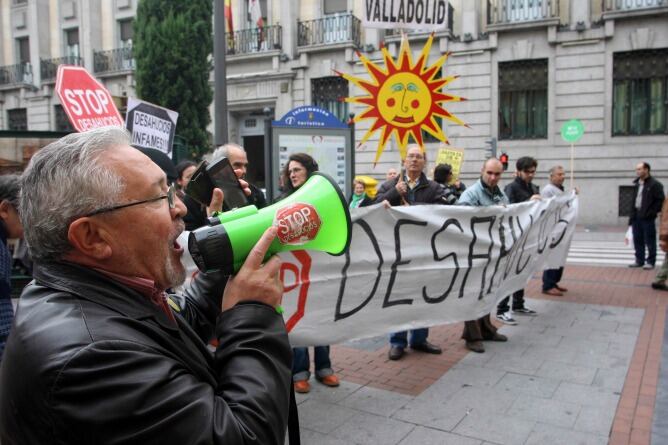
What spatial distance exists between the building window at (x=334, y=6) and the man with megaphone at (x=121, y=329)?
2216 centimetres

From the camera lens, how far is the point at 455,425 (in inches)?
143

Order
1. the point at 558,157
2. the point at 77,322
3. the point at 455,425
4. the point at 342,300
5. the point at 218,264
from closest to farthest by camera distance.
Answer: the point at 77,322 < the point at 218,264 < the point at 455,425 < the point at 342,300 < the point at 558,157

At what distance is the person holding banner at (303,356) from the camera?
13.8ft

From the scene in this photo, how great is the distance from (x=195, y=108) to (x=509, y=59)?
11.4 metres

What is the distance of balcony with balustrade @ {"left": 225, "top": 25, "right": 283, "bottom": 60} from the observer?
22266 millimetres

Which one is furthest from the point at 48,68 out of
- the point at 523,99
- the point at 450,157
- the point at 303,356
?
the point at 303,356

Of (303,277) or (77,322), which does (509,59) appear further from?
(77,322)

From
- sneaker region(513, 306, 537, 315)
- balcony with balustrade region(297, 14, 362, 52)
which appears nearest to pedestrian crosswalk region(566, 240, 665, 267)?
sneaker region(513, 306, 537, 315)

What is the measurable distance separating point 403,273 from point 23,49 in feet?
105

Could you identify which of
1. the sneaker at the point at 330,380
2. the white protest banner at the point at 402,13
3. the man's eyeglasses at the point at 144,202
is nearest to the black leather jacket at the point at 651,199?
the white protest banner at the point at 402,13

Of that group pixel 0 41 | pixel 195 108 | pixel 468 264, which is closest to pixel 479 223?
pixel 468 264

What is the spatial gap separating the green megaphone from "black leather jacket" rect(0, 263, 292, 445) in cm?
14

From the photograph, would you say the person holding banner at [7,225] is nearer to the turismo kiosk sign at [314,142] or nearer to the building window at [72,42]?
the turismo kiosk sign at [314,142]

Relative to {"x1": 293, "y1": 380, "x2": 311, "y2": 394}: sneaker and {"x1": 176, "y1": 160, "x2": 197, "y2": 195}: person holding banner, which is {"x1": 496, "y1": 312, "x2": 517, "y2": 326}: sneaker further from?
{"x1": 176, "y1": 160, "x2": 197, "y2": 195}: person holding banner
